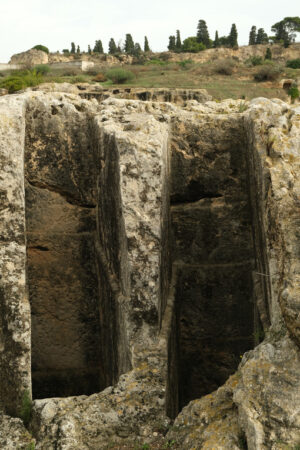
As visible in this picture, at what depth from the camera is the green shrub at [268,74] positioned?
3900 centimetres

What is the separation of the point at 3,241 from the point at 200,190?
2.11 metres

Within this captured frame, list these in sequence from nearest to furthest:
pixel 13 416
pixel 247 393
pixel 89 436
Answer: pixel 247 393
pixel 89 436
pixel 13 416

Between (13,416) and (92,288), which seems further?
(92,288)

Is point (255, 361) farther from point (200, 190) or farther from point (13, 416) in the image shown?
point (200, 190)

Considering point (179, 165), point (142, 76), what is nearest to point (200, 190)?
point (179, 165)

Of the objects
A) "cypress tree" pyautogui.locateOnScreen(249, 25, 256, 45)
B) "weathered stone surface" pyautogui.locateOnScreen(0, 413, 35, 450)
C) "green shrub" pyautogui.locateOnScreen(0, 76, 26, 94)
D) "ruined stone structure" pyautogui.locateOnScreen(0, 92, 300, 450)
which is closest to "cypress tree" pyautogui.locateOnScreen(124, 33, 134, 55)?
"cypress tree" pyautogui.locateOnScreen(249, 25, 256, 45)

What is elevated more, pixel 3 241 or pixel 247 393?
pixel 3 241

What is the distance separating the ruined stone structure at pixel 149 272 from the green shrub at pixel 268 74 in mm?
35460

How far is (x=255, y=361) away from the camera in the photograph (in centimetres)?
317

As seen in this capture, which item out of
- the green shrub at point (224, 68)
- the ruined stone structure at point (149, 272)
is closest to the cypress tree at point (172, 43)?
the green shrub at point (224, 68)

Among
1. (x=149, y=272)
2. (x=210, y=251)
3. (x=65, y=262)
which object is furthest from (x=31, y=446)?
(x=210, y=251)

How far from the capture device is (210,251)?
5410mm

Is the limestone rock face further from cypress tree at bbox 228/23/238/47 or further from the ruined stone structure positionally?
the ruined stone structure

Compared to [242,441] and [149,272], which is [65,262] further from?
[242,441]
